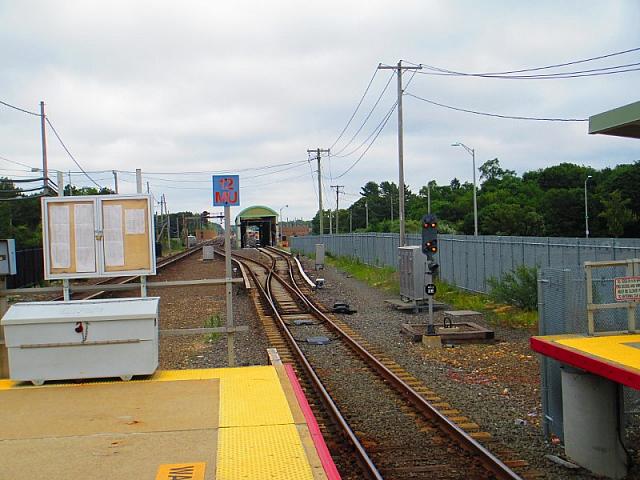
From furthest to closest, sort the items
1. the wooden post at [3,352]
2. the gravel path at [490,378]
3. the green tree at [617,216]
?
the green tree at [617,216] → the gravel path at [490,378] → the wooden post at [3,352]

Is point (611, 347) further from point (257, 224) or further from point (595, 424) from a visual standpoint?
point (257, 224)

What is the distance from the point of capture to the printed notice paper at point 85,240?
25.0 ft

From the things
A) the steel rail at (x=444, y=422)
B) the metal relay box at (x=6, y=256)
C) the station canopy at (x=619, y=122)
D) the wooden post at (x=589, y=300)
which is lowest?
the steel rail at (x=444, y=422)

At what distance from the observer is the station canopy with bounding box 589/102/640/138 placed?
746 cm

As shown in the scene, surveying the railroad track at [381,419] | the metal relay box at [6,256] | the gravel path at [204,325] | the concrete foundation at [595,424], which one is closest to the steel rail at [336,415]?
the railroad track at [381,419]

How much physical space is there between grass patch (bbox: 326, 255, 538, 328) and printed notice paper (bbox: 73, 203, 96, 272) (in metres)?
11.7

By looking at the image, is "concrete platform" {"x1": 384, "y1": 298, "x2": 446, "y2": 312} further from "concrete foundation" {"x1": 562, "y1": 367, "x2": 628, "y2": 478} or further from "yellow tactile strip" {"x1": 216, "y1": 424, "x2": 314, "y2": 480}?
"yellow tactile strip" {"x1": 216, "y1": 424, "x2": 314, "y2": 480}

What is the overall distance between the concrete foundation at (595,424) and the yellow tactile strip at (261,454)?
127 inches

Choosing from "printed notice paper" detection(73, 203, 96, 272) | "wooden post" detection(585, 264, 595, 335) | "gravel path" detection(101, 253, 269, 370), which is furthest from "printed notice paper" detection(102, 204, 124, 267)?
"gravel path" detection(101, 253, 269, 370)

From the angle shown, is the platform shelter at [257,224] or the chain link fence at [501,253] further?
the platform shelter at [257,224]

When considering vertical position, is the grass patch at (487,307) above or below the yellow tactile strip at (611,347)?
below

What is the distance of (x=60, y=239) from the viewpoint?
7.65 metres

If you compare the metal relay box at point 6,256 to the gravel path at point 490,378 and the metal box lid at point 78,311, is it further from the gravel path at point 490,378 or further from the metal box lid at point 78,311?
the gravel path at point 490,378

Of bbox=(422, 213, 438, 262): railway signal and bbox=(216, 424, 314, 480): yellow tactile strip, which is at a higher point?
bbox=(422, 213, 438, 262): railway signal
